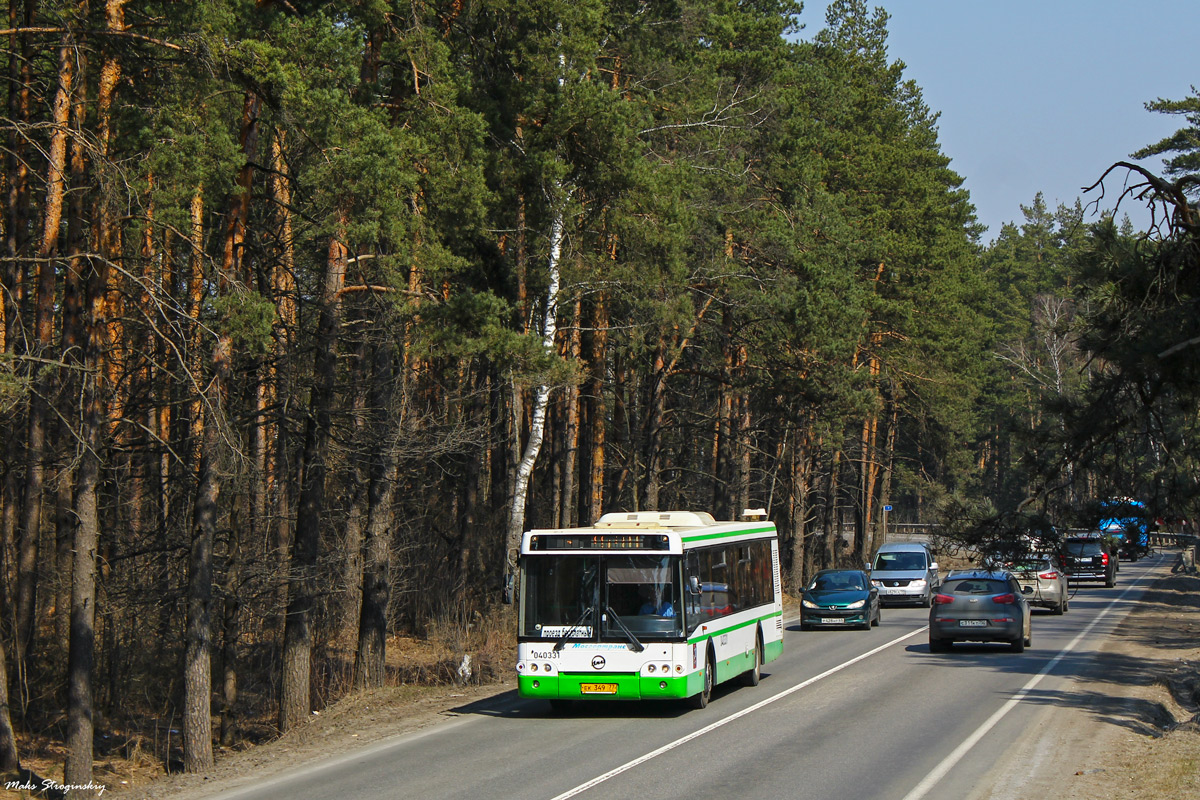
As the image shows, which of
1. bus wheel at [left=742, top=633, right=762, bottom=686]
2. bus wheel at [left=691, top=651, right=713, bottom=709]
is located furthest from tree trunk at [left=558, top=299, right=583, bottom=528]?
bus wheel at [left=691, top=651, right=713, bottom=709]

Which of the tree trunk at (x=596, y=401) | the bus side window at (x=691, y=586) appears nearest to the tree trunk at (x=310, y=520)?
the bus side window at (x=691, y=586)

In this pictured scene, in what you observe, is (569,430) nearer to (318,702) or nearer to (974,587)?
(318,702)

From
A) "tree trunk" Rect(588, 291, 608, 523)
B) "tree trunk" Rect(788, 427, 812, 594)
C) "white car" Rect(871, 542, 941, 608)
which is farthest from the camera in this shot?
"tree trunk" Rect(788, 427, 812, 594)

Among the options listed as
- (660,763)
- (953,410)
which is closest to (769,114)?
(660,763)

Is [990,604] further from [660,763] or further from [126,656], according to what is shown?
[126,656]

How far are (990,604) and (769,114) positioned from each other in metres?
13.9

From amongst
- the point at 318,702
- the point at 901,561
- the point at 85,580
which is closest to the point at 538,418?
the point at 318,702

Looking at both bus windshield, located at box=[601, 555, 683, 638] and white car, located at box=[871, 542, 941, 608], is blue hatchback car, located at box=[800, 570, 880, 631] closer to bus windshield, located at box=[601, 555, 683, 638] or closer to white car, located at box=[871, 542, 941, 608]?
white car, located at box=[871, 542, 941, 608]

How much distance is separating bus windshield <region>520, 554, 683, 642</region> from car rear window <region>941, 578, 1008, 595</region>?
10.1m

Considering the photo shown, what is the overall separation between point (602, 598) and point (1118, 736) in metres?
6.63

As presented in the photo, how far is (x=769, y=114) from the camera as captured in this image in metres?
29.4

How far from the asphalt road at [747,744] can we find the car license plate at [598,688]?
47cm

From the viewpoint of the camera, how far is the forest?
14.3m

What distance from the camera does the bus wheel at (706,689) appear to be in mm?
15969
